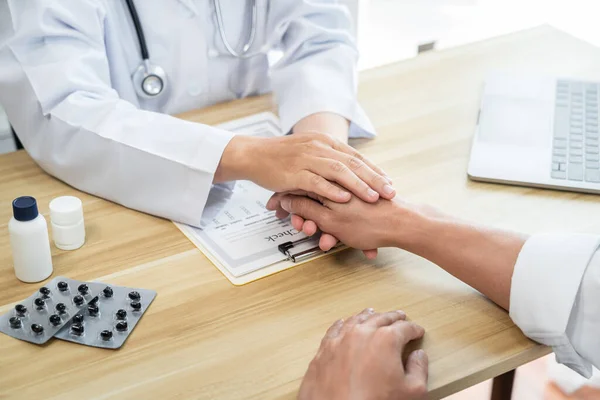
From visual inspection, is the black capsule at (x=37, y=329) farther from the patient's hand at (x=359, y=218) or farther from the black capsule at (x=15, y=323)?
the patient's hand at (x=359, y=218)

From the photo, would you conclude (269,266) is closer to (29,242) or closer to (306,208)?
(306,208)

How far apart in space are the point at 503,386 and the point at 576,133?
2.02 feet

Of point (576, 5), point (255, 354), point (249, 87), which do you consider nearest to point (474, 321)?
point (255, 354)

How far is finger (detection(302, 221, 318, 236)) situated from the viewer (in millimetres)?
1146

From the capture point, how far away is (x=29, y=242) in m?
1.02

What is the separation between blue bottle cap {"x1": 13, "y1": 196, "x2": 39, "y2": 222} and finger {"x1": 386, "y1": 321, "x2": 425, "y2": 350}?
0.50m

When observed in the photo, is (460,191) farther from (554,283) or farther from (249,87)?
(249,87)

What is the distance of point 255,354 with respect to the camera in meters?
0.94

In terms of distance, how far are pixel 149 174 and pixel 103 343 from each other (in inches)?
13.8

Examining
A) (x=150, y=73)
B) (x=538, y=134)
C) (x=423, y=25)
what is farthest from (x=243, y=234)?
(x=423, y=25)

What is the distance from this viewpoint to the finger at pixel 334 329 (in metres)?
0.95

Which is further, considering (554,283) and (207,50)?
(207,50)

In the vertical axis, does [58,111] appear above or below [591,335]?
above

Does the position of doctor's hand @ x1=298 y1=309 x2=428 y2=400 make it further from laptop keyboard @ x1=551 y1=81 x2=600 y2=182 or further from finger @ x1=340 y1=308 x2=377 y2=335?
laptop keyboard @ x1=551 y1=81 x2=600 y2=182
